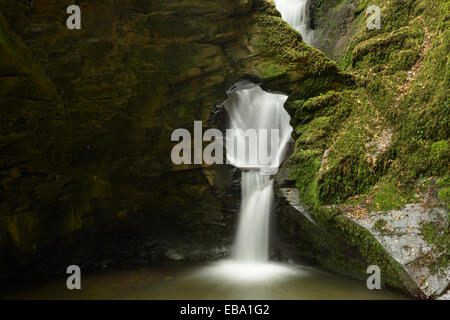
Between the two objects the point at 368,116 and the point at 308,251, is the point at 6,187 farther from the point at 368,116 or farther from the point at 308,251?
the point at 368,116

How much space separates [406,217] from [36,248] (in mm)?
7844

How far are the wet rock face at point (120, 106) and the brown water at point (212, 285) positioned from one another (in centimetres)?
124

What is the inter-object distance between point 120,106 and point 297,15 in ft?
29.9

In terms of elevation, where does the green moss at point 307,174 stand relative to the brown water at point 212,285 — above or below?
above

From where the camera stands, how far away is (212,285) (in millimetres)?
6371

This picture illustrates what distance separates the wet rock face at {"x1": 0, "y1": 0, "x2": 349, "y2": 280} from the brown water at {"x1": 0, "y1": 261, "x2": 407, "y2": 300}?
4.05 ft

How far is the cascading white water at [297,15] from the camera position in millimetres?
12368
